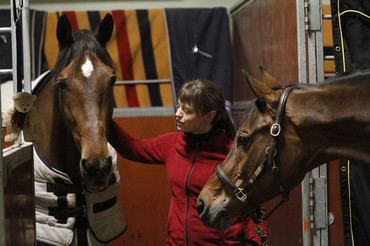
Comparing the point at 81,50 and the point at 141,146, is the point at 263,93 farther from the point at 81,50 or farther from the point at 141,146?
the point at 81,50

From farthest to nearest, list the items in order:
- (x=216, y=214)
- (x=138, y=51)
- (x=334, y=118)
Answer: (x=138, y=51) < (x=216, y=214) < (x=334, y=118)

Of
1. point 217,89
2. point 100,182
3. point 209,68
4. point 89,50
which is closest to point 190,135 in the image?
point 217,89

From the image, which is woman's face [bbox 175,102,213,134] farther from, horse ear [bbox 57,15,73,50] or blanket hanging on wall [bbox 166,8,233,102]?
blanket hanging on wall [bbox 166,8,233,102]

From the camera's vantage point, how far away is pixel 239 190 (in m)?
1.44

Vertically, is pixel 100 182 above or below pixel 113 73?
below

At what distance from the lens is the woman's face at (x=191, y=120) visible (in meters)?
1.69

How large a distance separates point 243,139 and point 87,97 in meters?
0.62

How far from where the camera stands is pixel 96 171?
1630 millimetres

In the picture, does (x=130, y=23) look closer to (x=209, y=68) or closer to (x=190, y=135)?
(x=209, y=68)

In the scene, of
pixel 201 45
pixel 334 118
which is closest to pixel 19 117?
pixel 334 118

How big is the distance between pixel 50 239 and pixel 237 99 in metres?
1.72

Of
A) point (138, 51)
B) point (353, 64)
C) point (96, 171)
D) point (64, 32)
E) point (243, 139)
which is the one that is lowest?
point (96, 171)

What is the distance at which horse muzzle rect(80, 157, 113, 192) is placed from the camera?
1625 mm

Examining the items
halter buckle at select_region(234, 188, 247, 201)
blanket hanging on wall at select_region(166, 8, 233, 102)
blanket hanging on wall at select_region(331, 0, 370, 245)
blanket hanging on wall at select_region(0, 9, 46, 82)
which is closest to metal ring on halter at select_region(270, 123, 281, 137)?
halter buckle at select_region(234, 188, 247, 201)
